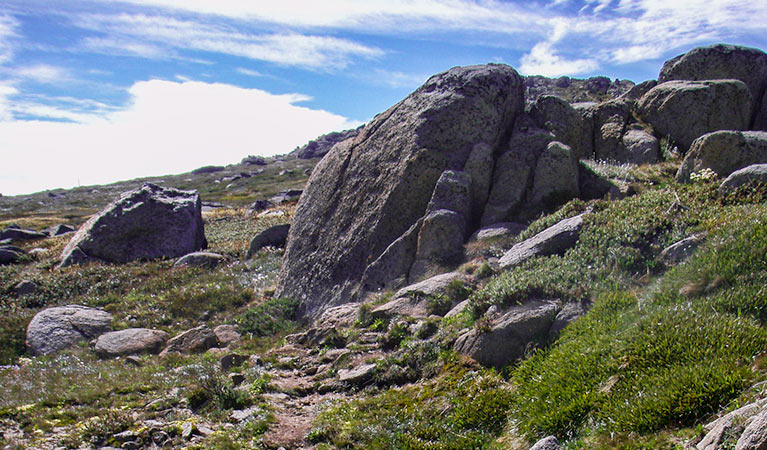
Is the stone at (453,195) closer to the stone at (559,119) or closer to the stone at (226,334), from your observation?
the stone at (559,119)

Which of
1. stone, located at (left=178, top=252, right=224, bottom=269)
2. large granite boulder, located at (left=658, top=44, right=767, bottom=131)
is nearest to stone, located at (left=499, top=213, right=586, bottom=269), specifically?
large granite boulder, located at (left=658, top=44, right=767, bottom=131)

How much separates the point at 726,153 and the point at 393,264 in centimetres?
941

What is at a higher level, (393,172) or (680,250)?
(393,172)

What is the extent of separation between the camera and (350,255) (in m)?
16.8

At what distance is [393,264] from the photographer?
15258 millimetres

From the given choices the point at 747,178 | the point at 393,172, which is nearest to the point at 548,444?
the point at 747,178

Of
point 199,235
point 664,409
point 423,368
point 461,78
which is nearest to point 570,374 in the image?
point 664,409

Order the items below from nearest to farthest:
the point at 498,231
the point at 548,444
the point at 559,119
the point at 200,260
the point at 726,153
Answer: the point at 548,444 → the point at 726,153 → the point at 498,231 → the point at 559,119 → the point at 200,260

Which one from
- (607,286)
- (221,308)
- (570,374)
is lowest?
(221,308)

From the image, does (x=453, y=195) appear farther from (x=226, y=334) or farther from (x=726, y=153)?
(x=226, y=334)

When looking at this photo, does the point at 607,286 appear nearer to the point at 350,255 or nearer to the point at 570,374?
the point at 570,374

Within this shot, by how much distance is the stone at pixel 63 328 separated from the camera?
51.5ft

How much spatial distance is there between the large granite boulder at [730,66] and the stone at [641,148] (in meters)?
4.69

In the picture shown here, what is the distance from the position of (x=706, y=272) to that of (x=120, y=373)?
12.6m
